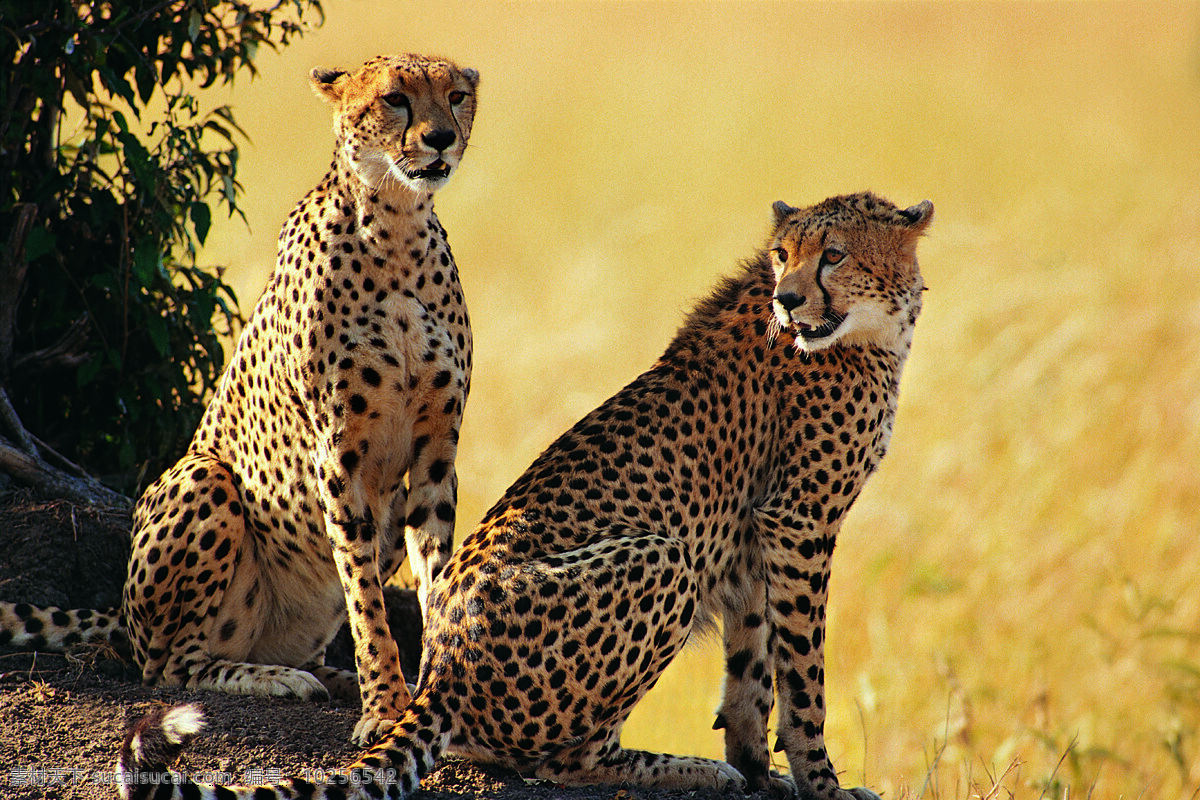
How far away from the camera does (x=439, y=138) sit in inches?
124

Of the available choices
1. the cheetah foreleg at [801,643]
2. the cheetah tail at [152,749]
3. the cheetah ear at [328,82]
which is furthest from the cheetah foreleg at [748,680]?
the cheetah ear at [328,82]

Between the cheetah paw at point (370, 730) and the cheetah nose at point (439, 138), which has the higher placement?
the cheetah nose at point (439, 138)

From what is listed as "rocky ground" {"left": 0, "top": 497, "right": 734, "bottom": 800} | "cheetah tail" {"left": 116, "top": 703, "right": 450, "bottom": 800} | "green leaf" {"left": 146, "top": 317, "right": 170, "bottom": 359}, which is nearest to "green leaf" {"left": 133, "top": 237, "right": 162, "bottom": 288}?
"green leaf" {"left": 146, "top": 317, "right": 170, "bottom": 359}

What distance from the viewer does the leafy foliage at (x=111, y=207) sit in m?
4.07

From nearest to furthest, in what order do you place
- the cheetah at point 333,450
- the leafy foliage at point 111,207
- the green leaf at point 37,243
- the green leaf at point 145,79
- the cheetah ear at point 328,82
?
the cheetah at point 333,450, the cheetah ear at point 328,82, the green leaf at point 37,243, the leafy foliage at point 111,207, the green leaf at point 145,79

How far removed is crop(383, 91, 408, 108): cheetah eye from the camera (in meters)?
3.21

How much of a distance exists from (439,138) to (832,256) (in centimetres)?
113

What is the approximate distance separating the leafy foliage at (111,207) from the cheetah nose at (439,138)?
131cm

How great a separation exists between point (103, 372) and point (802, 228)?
2548 millimetres

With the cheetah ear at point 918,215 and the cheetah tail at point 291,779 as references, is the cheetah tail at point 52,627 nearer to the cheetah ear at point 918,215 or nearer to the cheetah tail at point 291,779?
the cheetah tail at point 291,779

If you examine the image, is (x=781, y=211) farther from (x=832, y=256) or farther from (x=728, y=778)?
(x=728, y=778)

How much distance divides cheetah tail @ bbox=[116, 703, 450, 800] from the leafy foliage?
76.3 inches

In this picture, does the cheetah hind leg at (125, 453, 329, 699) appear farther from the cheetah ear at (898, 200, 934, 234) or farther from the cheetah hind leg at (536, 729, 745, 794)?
the cheetah ear at (898, 200, 934, 234)

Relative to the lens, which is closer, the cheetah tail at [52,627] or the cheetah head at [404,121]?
the cheetah head at [404,121]
